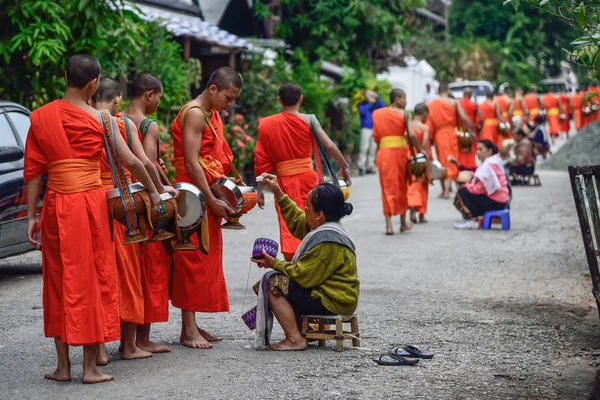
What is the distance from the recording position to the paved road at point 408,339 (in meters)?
6.21

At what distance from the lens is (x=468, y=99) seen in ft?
67.7

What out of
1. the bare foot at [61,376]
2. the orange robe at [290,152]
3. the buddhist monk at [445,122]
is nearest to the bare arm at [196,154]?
the bare foot at [61,376]

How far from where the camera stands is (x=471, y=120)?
20.4 m

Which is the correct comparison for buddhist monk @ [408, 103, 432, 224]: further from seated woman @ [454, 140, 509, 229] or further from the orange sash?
the orange sash

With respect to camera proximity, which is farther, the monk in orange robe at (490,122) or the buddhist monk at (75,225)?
the monk in orange robe at (490,122)

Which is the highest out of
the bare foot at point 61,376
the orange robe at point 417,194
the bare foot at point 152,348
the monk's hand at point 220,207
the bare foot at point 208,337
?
the monk's hand at point 220,207

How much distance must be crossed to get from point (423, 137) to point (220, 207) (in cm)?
902

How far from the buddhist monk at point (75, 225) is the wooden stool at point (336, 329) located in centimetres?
144

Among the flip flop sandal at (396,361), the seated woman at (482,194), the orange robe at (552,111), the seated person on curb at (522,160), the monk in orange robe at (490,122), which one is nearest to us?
the flip flop sandal at (396,361)

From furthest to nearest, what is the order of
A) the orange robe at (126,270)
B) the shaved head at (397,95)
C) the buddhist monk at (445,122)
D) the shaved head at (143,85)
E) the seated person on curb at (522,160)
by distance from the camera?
the seated person on curb at (522,160) → the buddhist monk at (445,122) → the shaved head at (397,95) → the shaved head at (143,85) → the orange robe at (126,270)

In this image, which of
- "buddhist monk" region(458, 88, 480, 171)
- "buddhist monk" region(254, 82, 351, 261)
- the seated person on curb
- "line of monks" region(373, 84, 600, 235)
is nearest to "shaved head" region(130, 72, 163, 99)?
"buddhist monk" region(254, 82, 351, 261)

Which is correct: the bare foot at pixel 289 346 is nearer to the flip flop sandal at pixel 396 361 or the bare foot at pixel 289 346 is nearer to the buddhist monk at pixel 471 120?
the flip flop sandal at pixel 396 361

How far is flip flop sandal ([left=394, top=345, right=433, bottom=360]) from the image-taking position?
22.9 ft

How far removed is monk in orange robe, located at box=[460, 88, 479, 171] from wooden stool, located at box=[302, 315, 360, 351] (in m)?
12.0
